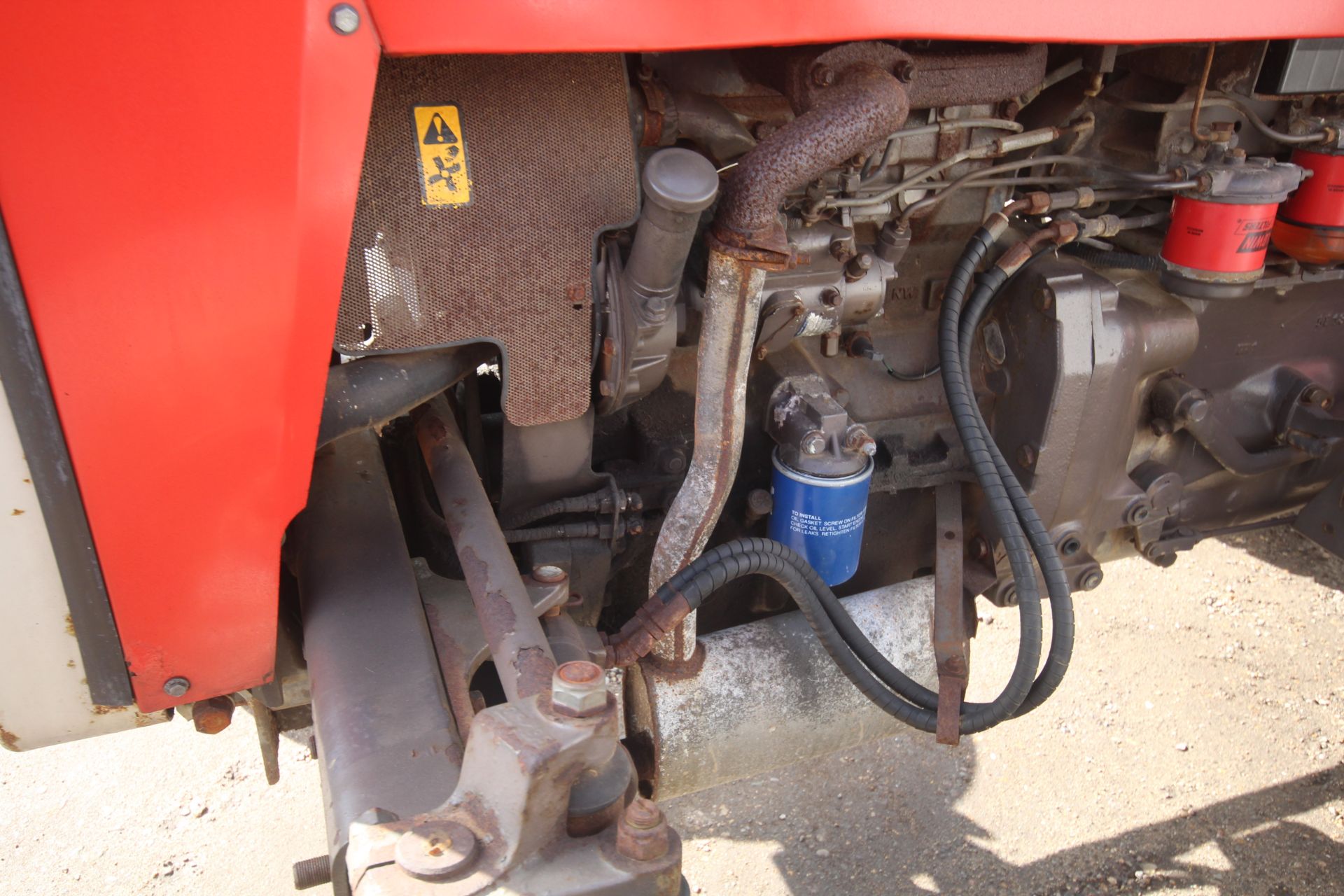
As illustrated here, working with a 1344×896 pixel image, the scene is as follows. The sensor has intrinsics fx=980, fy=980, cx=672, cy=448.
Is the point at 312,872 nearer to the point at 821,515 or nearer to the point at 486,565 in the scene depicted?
the point at 486,565

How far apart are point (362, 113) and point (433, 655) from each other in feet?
1.81

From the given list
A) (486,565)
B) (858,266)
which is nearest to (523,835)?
(486,565)

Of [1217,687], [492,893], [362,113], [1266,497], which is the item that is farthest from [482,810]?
[1217,687]

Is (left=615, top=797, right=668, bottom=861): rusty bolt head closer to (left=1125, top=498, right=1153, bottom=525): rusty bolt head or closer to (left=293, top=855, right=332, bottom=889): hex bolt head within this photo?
(left=293, top=855, right=332, bottom=889): hex bolt head

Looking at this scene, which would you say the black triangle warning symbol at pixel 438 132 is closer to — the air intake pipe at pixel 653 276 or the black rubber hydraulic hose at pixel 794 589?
the air intake pipe at pixel 653 276

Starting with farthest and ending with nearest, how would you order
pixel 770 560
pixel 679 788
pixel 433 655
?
1. pixel 679 788
2. pixel 770 560
3. pixel 433 655

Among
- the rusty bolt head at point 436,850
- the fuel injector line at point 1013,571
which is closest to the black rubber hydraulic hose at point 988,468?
the fuel injector line at point 1013,571

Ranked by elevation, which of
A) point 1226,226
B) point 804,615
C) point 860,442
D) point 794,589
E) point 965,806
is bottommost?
point 965,806

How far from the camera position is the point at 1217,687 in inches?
93.7

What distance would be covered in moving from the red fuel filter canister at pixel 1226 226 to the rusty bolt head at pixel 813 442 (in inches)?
26.0

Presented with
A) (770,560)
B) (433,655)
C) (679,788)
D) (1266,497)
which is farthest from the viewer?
(1266,497)

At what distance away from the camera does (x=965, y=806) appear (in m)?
2.05

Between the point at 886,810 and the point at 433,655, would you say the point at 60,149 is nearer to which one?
the point at 433,655

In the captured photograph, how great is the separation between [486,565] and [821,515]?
53 centimetres
